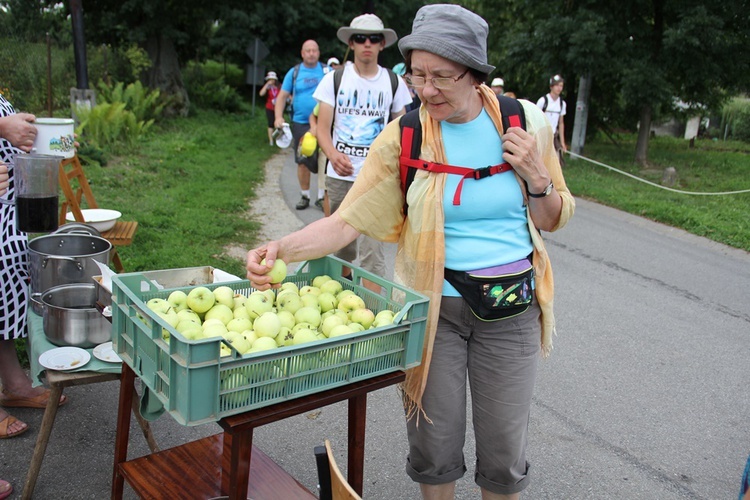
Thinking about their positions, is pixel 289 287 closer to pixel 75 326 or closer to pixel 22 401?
pixel 75 326

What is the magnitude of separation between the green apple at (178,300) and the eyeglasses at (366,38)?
3291 millimetres

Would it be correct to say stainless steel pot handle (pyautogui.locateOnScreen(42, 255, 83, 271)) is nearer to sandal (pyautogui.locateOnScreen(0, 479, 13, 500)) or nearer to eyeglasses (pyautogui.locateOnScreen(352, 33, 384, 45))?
sandal (pyautogui.locateOnScreen(0, 479, 13, 500))

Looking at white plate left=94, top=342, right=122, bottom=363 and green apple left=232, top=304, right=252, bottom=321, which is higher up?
green apple left=232, top=304, right=252, bottom=321

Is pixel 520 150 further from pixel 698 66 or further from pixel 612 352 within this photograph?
pixel 698 66

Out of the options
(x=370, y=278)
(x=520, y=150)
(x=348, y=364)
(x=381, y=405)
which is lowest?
(x=381, y=405)

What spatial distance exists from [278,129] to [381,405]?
240 inches

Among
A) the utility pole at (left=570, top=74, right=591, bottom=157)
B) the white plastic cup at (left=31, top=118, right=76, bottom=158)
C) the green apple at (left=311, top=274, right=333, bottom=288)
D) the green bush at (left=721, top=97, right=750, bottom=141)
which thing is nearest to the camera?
the green apple at (left=311, top=274, right=333, bottom=288)

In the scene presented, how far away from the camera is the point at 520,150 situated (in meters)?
2.34

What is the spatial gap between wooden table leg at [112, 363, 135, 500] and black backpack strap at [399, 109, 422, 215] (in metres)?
1.35

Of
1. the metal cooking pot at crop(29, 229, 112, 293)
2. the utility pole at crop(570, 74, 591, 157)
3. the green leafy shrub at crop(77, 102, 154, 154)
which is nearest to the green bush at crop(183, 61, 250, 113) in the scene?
the green leafy shrub at crop(77, 102, 154, 154)

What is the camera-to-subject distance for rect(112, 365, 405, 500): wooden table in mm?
2113

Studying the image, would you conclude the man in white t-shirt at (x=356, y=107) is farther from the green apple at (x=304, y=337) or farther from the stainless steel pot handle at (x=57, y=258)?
the green apple at (x=304, y=337)

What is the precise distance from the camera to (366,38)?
17.0 ft

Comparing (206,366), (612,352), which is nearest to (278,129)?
(612,352)
